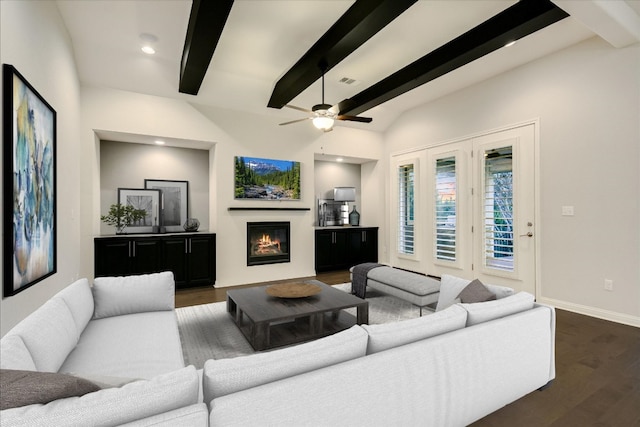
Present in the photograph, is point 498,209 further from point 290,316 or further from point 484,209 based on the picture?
point 290,316

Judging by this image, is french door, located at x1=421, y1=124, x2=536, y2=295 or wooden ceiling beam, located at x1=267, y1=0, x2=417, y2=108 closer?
wooden ceiling beam, located at x1=267, y1=0, x2=417, y2=108

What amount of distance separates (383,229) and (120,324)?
5514mm

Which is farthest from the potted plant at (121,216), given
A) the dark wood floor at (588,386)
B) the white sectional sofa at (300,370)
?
the dark wood floor at (588,386)

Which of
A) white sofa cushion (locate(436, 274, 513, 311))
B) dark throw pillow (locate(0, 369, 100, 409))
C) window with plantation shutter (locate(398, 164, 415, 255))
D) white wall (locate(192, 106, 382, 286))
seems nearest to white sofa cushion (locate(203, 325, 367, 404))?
dark throw pillow (locate(0, 369, 100, 409))

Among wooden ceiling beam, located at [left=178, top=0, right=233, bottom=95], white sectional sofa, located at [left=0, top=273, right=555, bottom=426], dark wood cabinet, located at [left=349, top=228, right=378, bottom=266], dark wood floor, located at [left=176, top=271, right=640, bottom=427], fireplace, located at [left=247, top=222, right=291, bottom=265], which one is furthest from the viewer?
dark wood cabinet, located at [left=349, top=228, right=378, bottom=266]

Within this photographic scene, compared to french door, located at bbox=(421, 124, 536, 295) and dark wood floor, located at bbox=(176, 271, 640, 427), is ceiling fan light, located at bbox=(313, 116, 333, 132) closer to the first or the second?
french door, located at bbox=(421, 124, 536, 295)

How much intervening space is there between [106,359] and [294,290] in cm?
175

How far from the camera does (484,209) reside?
199 inches

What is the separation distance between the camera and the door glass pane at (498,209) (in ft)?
15.5

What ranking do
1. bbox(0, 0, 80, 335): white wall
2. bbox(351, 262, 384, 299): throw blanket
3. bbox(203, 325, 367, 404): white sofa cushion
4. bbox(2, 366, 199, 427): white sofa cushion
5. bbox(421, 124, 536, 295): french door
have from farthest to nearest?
1. bbox(421, 124, 536, 295): french door
2. bbox(351, 262, 384, 299): throw blanket
3. bbox(0, 0, 80, 335): white wall
4. bbox(203, 325, 367, 404): white sofa cushion
5. bbox(2, 366, 199, 427): white sofa cushion

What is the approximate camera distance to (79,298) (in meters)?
2.36

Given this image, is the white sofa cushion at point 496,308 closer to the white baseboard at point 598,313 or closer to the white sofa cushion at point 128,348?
the white sofa cushion at point 128,348

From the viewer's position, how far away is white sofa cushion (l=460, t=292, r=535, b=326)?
1.88 m

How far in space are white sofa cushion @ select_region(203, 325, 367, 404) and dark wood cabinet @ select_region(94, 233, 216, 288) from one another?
433 cm
